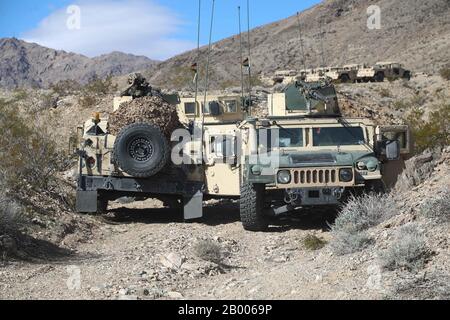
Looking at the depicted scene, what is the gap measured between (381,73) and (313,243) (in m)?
33.3

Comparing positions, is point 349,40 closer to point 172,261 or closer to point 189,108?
point 189,108

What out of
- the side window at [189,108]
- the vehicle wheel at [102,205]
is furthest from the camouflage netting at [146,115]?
the side window at [189,108]

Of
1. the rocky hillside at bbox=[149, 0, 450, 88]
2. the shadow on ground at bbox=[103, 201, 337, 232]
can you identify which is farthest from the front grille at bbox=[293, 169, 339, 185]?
the rocky hillside at bbox=[149, 0, 450, 88]

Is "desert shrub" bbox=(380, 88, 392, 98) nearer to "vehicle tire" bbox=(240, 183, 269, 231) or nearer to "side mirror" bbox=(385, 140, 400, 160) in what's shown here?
"side mirror" bbox=(385, 140, 400, 160)

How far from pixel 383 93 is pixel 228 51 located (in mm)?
47517

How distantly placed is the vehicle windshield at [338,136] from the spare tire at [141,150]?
95.1 inches

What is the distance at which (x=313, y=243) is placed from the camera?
372 inches

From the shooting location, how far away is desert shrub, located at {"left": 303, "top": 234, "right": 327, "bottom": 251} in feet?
Result: 30.8

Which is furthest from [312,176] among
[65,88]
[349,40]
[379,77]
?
[349,40]

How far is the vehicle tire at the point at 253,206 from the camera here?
10797 millimetres

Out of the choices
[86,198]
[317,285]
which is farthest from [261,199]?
[317,285]

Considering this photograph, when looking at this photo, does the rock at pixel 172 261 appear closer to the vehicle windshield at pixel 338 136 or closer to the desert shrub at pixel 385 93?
the vehicle windshield at pixel 338 136
